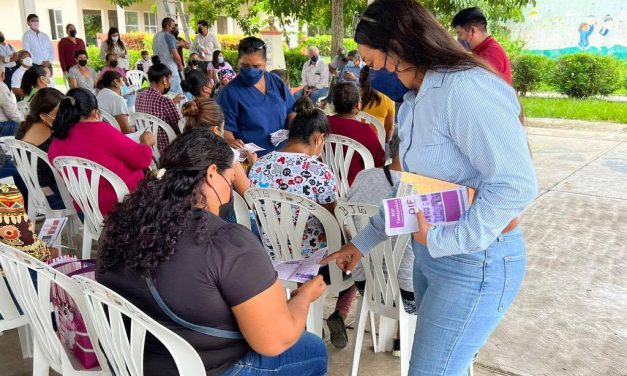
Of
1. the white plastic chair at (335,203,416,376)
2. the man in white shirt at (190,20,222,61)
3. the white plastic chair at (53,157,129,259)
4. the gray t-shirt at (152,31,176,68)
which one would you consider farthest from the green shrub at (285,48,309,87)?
the white plastic chair at (335,203,416,376)

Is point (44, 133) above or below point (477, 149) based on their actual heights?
below

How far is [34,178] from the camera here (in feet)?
11.6

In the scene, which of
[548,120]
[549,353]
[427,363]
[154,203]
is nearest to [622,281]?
[549,353]

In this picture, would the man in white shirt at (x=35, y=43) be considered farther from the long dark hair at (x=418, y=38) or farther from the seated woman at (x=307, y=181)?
the long dark hair at (x=418, y=38)

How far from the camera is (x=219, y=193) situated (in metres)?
1.65

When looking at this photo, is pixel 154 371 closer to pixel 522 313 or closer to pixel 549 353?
pixel 549 353

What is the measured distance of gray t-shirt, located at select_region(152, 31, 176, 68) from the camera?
33.3 ft

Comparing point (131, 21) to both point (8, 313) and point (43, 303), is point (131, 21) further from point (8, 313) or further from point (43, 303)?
point (43, 303)

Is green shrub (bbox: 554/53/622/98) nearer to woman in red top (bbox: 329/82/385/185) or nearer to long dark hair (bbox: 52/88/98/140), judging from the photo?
woman in red top (bbox: 329/82/385/185)

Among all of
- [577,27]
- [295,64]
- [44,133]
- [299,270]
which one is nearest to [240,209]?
[299,270]

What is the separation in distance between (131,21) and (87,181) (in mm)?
28167

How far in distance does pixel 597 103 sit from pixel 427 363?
11.7 m

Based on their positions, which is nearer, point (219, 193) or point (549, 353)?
point (219, 193)

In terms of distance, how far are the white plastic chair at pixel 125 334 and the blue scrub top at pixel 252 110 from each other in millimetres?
2405
